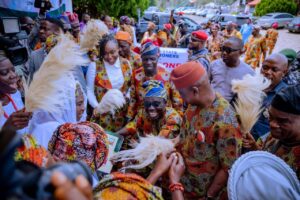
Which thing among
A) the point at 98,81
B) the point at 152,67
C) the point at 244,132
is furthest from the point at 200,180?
the point at 98,81

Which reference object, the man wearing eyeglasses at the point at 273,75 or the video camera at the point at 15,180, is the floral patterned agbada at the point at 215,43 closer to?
the man wearing eyeglasses at the point at 273,75

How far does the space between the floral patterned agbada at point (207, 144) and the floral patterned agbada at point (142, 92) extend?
0.95 m

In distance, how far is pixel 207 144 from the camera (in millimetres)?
1955

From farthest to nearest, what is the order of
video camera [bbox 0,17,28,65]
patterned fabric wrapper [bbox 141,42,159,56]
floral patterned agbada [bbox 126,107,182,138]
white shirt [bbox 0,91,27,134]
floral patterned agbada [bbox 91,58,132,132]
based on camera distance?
1. patterned fabric wrapper [bbox 141,42,159,56]
2. floral patterned agbada [bbox 91,58,132,132]
3. video camera [bbox 0,17,28,65]
4. floral patterned agbada [bbox 126,107,182,138]
5. white shirt [bbox 0,91,27,134]

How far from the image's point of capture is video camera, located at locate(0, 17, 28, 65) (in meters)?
2.80

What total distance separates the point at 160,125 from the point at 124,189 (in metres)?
1.41

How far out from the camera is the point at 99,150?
1.80 meters

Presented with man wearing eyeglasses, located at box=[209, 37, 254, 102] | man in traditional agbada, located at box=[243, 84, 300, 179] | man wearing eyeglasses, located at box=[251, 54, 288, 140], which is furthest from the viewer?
man wearing eyeglasses, located at box=[209, 37, 254, 102]

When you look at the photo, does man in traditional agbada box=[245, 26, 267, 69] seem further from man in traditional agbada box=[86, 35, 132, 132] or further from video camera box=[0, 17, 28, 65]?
video camera box=[0, 17, 28, 65]

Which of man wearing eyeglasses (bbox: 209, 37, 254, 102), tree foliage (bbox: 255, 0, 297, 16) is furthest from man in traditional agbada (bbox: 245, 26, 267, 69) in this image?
tree foliage (bbox: 255, 0, 297, 16)

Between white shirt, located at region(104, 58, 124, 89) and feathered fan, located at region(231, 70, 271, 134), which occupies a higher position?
feathered fan, located at region(231, 70, 271, 134)

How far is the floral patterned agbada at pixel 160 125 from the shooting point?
2498 millimetres

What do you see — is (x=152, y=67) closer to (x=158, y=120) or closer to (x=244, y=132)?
(x=158, y=120)

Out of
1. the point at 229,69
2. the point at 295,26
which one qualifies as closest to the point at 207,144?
the point at 229,69
